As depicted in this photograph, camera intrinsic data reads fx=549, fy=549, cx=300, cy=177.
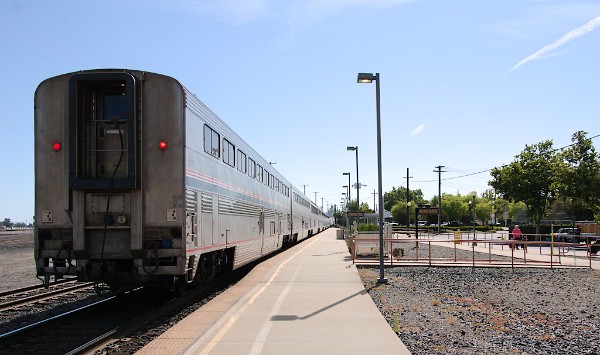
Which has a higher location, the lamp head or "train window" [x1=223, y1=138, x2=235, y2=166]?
the lamp head

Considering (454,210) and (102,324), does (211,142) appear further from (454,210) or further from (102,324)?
(454,210)

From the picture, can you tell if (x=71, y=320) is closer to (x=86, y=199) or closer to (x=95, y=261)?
(x=95, y=261)

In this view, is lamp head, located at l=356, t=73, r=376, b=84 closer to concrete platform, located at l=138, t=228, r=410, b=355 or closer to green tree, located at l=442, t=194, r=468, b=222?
concrete platform, located at l=138, t=228, r=410, b=355

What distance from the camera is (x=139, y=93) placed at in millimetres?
9758

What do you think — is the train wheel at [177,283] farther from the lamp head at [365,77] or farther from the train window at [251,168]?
the lamp head at [365,77]

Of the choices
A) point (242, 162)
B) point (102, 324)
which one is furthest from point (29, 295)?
point (242, 162)

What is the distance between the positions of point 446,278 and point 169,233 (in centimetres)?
1036

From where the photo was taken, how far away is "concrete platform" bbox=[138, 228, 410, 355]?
7.02 metres

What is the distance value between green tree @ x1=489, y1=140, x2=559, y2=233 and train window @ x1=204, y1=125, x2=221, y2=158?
114 feet

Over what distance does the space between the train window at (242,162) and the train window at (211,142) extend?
2.60 metres

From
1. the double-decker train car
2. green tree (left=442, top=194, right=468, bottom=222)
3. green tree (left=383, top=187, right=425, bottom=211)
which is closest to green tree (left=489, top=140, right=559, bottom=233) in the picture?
the double-decker train car

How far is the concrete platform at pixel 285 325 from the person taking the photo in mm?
7020

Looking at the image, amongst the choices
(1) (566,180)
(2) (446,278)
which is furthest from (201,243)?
(1) (566,180)

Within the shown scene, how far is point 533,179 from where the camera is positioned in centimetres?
4153
